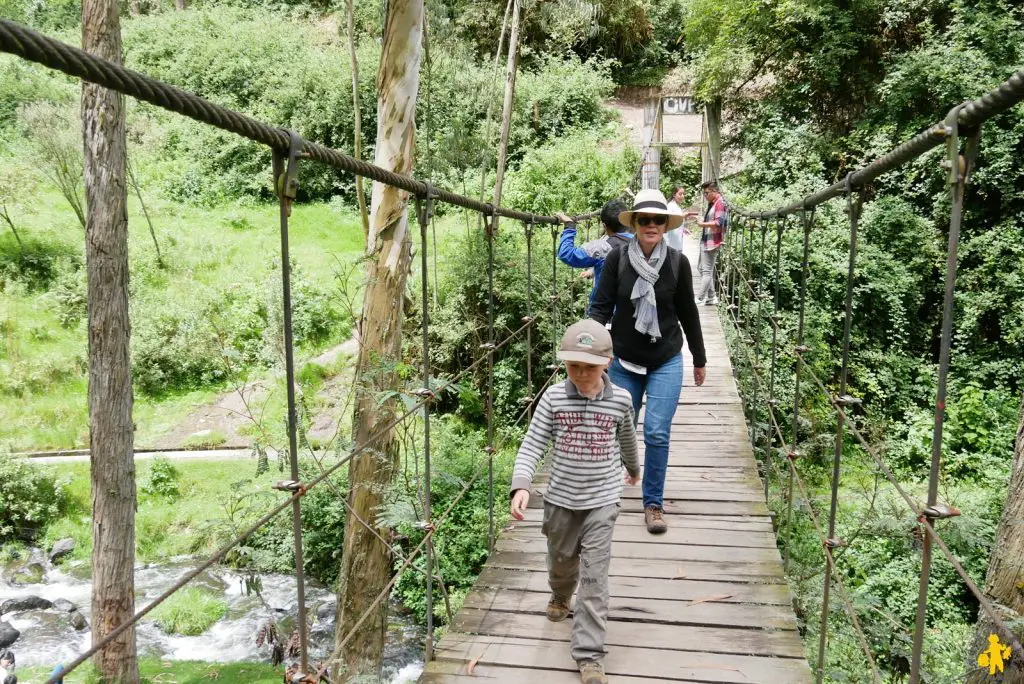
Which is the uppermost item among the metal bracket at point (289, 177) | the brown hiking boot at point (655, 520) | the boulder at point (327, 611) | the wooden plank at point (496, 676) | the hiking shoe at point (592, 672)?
the metal bracket at point (289, 177)

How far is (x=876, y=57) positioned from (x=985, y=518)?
24.2 feet

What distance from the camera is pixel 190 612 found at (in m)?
7.27

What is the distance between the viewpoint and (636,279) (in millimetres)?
2584

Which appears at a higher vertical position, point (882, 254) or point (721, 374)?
point (882, 254)

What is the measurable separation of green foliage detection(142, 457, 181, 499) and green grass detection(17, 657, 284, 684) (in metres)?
2.44

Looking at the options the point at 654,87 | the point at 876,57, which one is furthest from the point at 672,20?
the point at 876,57

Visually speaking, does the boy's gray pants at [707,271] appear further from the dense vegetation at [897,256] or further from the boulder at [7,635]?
the boulder at [7,635]

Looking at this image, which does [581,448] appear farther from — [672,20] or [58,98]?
[672,20]

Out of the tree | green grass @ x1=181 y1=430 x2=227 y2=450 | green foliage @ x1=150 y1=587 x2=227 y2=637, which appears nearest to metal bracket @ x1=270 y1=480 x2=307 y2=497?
green foliage @ x1=150 y1=587 x2=227 y2=637

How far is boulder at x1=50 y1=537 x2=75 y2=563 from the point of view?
27.0ft

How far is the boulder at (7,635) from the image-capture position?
669 cm

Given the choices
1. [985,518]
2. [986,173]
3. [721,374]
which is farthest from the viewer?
[986,173]

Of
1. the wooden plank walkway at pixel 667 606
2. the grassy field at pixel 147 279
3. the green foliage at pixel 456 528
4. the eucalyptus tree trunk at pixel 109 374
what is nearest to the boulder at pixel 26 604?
the grassy field at pixel 147 279

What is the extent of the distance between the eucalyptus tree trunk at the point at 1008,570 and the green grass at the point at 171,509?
6.40 meters
